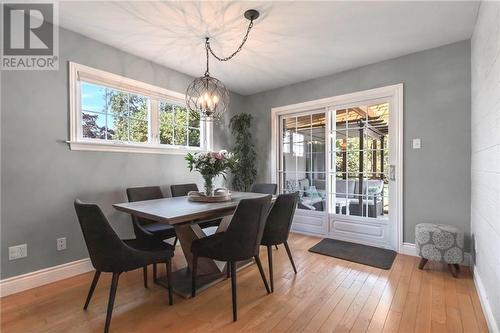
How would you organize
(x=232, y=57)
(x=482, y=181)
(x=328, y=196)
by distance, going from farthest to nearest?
(x=328, y=196) → (x=232, y=57) → (x=482, y=181)

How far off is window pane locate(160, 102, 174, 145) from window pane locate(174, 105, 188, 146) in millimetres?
71

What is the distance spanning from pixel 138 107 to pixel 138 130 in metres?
0.30

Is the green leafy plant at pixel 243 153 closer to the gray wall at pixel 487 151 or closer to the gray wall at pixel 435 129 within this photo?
the gray wall at pixel 435 129

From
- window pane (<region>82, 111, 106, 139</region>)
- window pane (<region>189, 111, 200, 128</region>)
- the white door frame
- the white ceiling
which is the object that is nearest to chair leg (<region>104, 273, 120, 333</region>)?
window pane (<region>82, 111, 106, 139</region>)

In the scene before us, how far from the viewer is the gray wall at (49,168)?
2.14 meters

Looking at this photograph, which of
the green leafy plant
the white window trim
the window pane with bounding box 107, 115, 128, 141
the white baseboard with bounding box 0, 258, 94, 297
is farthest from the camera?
the green leafy plant

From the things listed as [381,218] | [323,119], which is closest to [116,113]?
[323,119]

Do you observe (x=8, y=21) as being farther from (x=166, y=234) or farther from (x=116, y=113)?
(x=166, y=234)

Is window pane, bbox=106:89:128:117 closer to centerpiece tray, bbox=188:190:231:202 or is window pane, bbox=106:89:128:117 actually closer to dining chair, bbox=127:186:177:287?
dining chair, bbox=127:186:177:287

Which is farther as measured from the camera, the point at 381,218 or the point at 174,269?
the point at 381,218

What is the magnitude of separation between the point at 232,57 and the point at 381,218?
294 centimetres

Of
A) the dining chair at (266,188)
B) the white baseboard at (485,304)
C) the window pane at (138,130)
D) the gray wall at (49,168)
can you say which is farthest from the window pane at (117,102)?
the white baseboard at (485,304)

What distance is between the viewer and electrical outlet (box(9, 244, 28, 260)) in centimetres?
213

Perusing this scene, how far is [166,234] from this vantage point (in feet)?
8.49
